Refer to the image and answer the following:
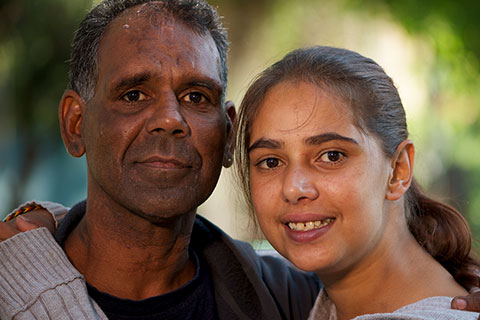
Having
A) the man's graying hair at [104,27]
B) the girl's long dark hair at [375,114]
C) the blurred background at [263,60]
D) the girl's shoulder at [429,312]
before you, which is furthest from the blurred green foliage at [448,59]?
the girl's shoulder at [429,312]

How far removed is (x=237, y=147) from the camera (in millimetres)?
2535

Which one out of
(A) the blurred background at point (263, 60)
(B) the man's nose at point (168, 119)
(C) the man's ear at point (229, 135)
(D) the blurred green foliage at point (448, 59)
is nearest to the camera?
(B) the man's nose at point (168, 119)

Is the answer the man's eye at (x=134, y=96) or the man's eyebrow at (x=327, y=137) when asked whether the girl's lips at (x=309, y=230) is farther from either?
the man's eye at (x=134, y=96)

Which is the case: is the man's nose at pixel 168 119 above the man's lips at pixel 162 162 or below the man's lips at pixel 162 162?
above

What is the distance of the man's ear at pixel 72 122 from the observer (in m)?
2.59

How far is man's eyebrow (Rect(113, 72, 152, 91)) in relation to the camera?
2.35 m

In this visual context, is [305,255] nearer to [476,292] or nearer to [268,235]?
[268,235]

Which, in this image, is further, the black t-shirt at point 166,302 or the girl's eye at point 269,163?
the black t-shirt at point 166,302

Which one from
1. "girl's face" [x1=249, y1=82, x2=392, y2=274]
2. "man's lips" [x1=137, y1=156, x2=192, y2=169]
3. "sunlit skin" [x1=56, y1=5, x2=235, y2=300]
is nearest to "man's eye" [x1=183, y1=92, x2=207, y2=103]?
"sunlit skin" [x1=56, y1=5, x2=235, y2=300]

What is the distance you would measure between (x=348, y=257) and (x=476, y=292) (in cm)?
43

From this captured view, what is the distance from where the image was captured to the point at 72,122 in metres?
2.61

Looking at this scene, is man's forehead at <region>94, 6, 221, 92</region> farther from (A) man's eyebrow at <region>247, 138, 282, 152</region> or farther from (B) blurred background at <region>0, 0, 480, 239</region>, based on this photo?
(B) blurred background at <region>0, 0, 480, 239</region>

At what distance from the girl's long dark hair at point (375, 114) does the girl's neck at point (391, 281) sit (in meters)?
0.13

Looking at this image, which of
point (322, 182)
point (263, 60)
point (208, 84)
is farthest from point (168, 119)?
point (263, 60)
